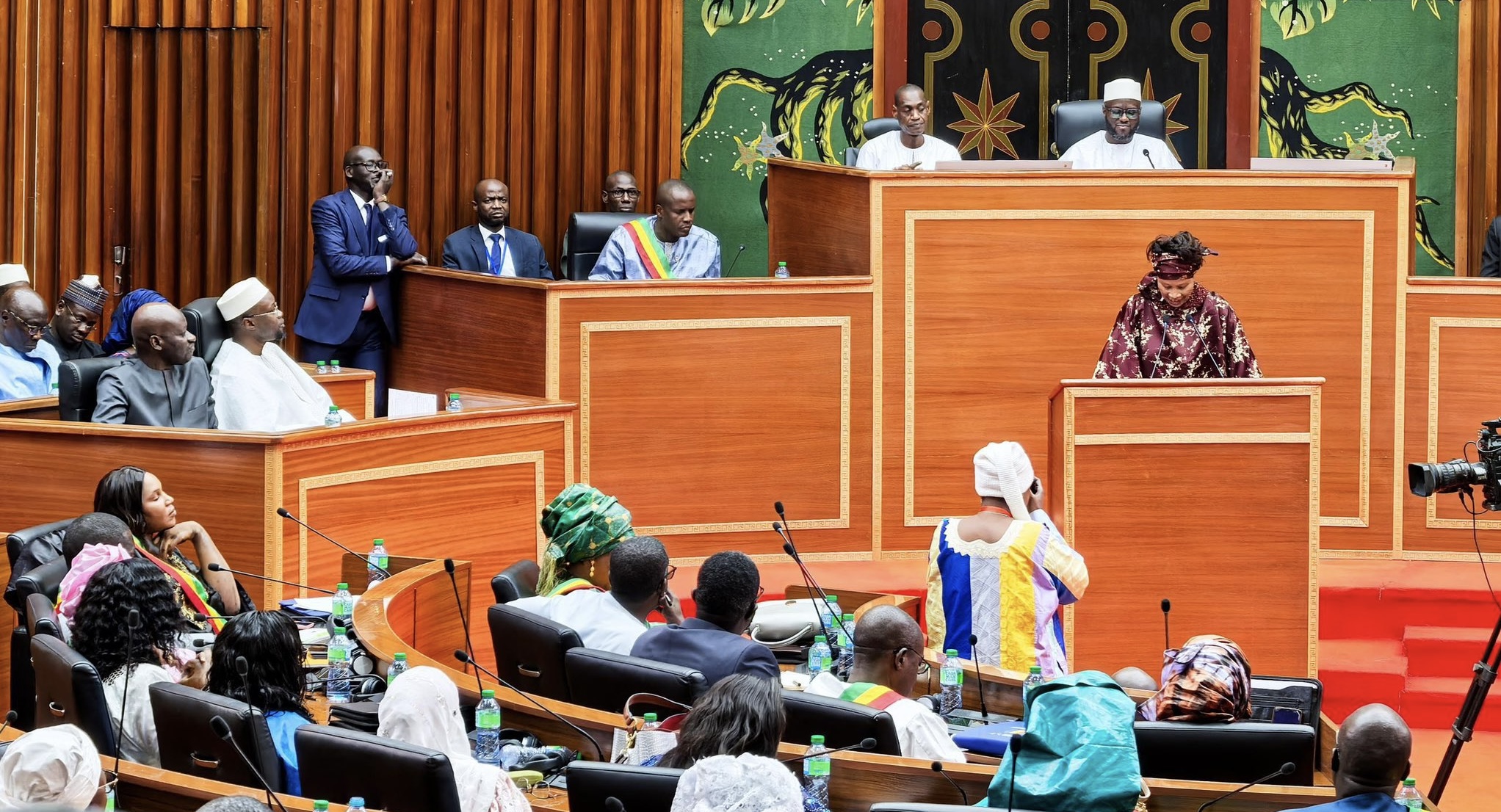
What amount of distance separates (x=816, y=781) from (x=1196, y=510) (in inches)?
116

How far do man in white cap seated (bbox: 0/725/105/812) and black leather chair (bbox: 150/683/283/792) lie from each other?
505mm

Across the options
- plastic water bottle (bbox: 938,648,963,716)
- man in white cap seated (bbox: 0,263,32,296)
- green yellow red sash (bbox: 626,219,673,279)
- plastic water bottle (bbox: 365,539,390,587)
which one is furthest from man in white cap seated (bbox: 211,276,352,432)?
plastic water bottle (bbox: 938,648,963,716)

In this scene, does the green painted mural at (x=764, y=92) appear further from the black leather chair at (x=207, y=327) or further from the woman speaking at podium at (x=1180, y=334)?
the woman speaking at podium at (x=1180, y=334)

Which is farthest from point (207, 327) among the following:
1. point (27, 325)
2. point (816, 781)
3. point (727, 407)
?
point (816, 781)

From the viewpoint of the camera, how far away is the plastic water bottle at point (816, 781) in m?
3.48

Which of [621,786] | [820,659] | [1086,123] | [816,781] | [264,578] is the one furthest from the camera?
[1086,123]

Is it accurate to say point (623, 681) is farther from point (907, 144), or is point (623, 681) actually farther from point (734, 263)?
point (734, 263)

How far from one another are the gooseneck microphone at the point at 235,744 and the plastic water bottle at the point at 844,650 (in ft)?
5.73

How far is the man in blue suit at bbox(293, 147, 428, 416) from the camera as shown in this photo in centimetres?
833

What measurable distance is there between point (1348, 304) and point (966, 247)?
1495 millimetres

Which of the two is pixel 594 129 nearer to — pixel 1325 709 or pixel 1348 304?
pixel 1348 304

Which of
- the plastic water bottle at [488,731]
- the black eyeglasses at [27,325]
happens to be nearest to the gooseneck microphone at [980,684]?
the plastic water bottle at [488,731]

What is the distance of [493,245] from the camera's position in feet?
28.8

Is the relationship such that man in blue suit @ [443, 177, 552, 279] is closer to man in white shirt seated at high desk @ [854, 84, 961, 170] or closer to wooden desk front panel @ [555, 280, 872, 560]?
wooden desk front panel @ [555, 280, 872, 560]
